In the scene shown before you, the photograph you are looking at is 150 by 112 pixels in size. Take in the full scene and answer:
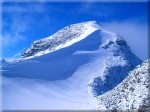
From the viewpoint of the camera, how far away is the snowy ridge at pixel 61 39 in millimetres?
90625

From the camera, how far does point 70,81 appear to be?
68.1 metres

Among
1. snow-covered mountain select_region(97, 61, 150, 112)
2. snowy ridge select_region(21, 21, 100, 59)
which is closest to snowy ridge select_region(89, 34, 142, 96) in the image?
snow-covered mountain select_region(97, 61, 150, 112)

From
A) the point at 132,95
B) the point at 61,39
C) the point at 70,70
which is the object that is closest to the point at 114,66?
the point at 70,70

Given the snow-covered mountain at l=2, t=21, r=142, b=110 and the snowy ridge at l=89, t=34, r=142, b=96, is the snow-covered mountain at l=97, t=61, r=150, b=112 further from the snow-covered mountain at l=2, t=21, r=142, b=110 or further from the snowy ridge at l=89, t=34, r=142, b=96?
the snowy ridge at l=89, t=34, r=142, b=96

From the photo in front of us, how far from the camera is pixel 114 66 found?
7462 centimetres

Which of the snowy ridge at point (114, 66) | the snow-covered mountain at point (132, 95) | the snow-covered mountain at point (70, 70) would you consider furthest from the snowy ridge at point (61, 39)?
the snow-covered mountain at point (132, 95)

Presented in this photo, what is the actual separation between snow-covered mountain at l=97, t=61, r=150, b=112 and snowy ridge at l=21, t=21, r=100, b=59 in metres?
33.1

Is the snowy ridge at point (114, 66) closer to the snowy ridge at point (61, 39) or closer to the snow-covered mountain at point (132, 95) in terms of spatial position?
the snow-covered mountain at point (132, 95)

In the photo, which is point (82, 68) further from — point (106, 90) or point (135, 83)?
point (135, 83)

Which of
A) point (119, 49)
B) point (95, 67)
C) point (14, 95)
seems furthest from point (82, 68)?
point (14, 95)

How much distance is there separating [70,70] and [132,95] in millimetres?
25635

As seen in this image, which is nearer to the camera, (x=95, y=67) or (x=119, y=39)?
(x=95, y=67)

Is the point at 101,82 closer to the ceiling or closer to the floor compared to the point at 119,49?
closer to the floor

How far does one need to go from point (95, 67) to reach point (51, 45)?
20849 mm
